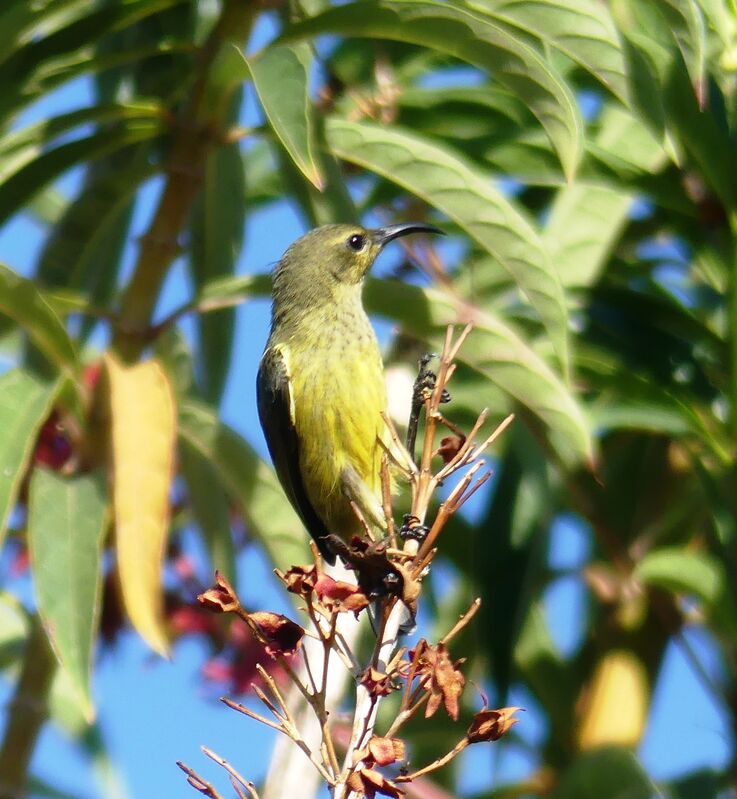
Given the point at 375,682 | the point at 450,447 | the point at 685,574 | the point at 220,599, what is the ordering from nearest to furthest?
the point at 375,682 < the point at 220,599 < the point at 450,447 < the point at 685,574

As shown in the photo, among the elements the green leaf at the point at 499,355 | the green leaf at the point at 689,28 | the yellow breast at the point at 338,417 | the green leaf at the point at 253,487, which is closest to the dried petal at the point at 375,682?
the green leaf at the point at 499,355

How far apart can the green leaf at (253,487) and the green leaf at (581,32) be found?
114 cm

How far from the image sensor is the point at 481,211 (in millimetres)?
2980

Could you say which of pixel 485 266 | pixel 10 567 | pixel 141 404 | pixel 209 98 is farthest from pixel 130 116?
pixel 10 567

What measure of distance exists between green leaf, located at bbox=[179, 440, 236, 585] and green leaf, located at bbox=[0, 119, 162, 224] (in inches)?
29.0

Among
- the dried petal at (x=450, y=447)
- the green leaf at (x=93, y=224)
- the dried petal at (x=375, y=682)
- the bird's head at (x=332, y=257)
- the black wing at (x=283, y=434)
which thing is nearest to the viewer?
the dried petal at (x=375, y=682)

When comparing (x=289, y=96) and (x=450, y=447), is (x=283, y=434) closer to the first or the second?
(x=289, y=96)

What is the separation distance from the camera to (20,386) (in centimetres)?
307

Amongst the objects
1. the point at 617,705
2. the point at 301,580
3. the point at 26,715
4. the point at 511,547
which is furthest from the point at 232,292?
the point at 301,580

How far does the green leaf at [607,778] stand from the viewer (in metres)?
2.95

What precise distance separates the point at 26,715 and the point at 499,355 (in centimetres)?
133

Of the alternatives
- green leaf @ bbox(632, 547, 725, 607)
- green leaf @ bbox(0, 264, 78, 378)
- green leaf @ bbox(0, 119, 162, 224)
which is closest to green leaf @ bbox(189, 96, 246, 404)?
green leaf @ bbox(0, 119, 162, 224)

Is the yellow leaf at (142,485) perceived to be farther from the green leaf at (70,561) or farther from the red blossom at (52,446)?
the red blossom at (52,446)

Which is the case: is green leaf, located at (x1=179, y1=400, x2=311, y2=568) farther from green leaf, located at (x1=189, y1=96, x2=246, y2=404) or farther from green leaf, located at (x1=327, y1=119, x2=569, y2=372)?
green leaf, located at (x1=327, y1=119, x2=569, y2=372)
